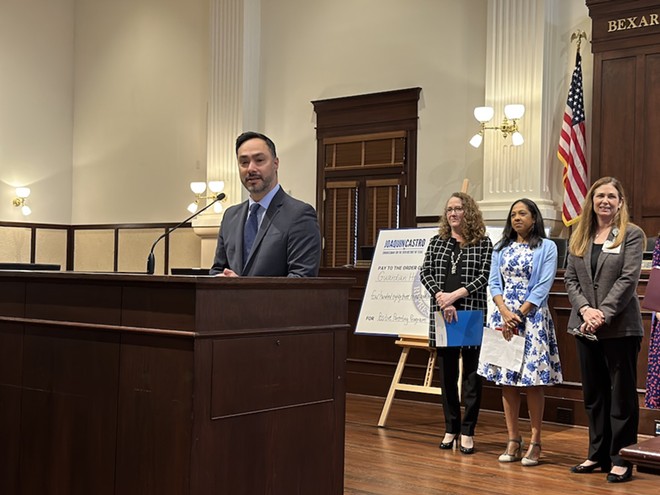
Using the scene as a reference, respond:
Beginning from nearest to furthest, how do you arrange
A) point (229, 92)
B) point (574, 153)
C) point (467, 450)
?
point (467, 450), point (574, 153), point (229, 92)

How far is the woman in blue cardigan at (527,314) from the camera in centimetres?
493

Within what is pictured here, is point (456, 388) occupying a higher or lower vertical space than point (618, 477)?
higher

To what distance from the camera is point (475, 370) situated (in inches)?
210

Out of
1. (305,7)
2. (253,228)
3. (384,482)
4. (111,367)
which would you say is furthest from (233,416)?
(305,7)

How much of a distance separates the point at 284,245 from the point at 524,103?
5.17m

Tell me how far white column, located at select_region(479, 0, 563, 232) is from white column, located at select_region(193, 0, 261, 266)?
331 centimetres

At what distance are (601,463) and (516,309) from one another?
0.98 metres

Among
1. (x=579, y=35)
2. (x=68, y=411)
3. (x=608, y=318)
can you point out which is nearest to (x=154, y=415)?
(x=68, y=411)

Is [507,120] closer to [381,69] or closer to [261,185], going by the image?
[381,69]

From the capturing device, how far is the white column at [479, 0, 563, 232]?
7777 millimetres

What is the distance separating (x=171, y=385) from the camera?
2635 mm

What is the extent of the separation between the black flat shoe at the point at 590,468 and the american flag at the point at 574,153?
3.17m

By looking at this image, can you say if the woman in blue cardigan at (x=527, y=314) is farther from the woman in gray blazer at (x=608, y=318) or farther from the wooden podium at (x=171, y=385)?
the wooden podium at (x=171, y=385)

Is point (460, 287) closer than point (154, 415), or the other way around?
point (154, 415)
